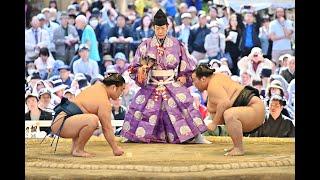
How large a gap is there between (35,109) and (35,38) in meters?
0.57

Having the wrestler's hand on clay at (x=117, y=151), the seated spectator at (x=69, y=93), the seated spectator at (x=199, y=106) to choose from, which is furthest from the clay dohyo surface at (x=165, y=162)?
the seated spectator at (x=69, y=93)

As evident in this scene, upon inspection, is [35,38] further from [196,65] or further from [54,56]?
[196,65]

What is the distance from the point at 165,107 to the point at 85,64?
0.74m

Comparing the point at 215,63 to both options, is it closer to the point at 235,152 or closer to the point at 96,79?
the point at 235,152

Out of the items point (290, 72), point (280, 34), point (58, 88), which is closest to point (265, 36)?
point (280, 34)

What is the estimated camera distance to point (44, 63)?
5.81 m

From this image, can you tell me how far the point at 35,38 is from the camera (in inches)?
228

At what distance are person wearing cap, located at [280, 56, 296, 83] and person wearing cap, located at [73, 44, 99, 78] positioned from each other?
1.51 meters

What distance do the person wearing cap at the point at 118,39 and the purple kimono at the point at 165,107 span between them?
0.12 m

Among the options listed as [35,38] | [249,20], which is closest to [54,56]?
[35,38]

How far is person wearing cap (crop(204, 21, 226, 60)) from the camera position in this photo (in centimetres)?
583

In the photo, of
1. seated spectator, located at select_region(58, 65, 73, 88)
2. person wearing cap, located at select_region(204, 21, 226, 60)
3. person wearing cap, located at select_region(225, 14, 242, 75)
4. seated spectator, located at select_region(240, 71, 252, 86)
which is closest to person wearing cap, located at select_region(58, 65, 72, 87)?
seated spectator, located at select_region(58, 65, 73, 88)

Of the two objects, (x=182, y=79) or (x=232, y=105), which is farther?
(x=182, y=79)

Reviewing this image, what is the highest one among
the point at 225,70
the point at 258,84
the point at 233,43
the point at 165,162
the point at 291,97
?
the point at 233,43
